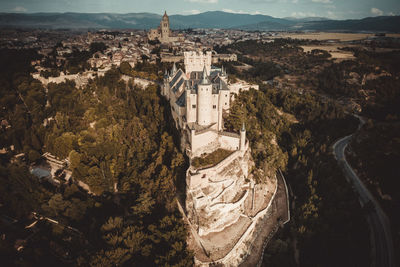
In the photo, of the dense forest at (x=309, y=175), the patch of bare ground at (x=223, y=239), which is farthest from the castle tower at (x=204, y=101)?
the patch of bare ground at (x=223, y=239)

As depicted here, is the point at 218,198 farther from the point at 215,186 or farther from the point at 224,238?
the point at 224,238

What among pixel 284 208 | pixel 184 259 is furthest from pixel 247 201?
pixel 184 259

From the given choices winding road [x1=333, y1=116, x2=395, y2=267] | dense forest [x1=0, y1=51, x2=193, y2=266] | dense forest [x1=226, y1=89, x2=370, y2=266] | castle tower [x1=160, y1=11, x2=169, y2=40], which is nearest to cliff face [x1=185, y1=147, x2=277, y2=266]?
dense forest [x1=0, y1=51, x2=193, y2=266]

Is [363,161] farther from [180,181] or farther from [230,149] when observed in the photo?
[180,181]

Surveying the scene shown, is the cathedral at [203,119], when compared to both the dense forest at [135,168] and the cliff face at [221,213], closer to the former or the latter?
the cliff face at [221,213]

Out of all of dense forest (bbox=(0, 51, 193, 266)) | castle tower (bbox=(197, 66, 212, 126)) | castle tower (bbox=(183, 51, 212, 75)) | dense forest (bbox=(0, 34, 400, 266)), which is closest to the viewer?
dense forest (bbox=(0, 51, 193, 266))

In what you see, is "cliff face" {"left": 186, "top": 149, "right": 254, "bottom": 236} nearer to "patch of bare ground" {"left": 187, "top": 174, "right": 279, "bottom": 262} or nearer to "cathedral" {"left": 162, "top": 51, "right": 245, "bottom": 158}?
"patch of bare ground" {"left": 187, "top": 174, "right": 279, "bottom": 262}
